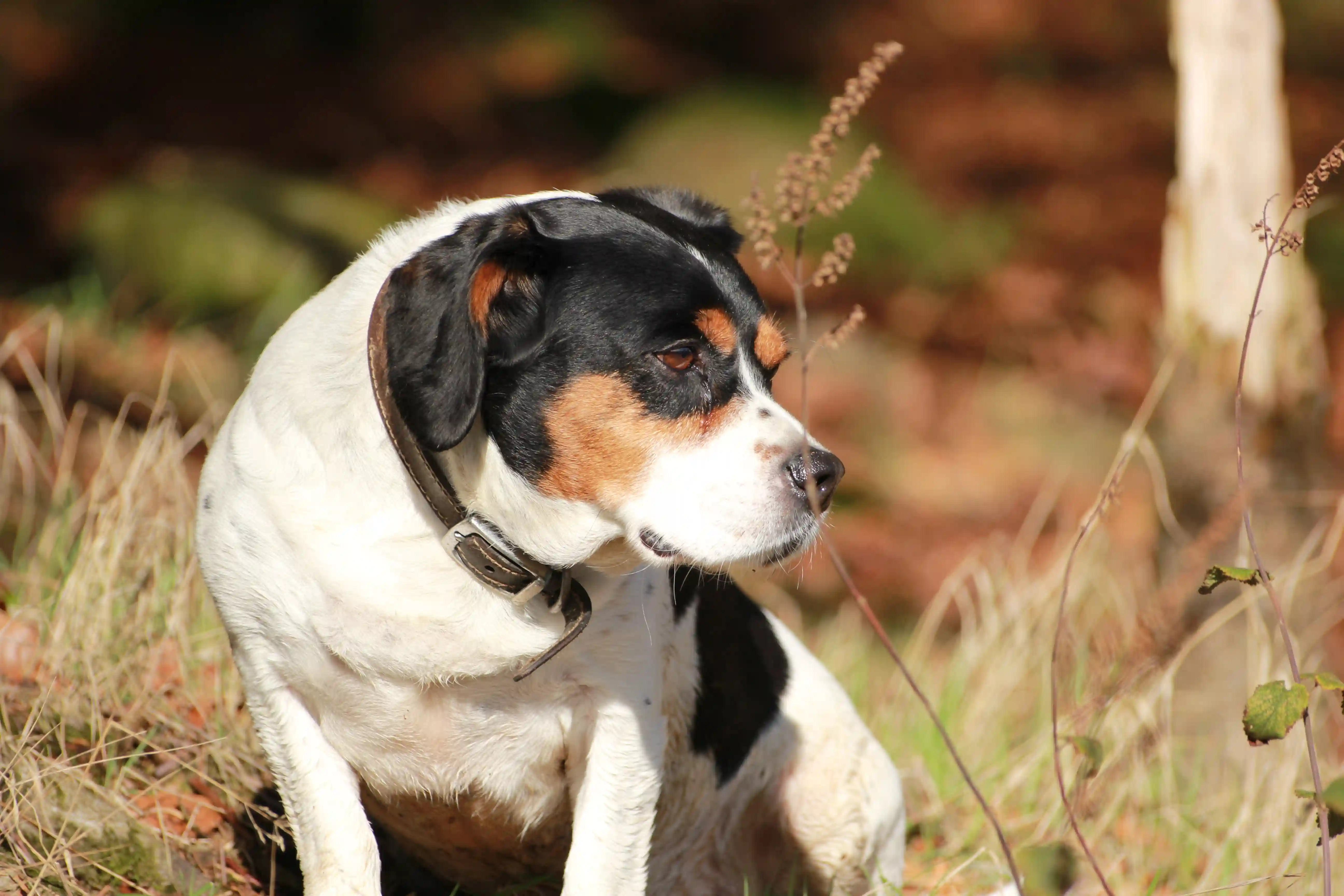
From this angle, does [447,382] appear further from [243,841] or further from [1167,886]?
[1167,886]

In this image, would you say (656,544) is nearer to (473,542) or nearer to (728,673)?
(473,542)

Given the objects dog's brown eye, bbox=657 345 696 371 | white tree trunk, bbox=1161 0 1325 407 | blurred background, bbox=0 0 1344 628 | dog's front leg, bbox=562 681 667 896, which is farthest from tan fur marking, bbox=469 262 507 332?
blurred background, bbox=0 0 1344 628

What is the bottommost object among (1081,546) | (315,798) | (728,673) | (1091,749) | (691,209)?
(315,798)

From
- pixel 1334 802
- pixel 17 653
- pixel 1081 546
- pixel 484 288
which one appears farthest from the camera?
pixel 1081 546

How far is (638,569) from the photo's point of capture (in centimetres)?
289

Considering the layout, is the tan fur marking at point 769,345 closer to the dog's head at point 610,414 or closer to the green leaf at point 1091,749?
the dog's head at point 610,414

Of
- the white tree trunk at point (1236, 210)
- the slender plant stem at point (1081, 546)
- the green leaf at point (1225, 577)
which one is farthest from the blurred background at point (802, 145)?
the green leaf at point (1225, 577)

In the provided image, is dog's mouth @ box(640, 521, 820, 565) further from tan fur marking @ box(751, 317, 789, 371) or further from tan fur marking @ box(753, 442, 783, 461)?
tan fur marking @ box(751, 317, 789, 371)

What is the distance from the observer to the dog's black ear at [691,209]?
10.4 feet

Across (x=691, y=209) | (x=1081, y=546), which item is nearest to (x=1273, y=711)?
(x=691, y=209)

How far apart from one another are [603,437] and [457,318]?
0.39 metres

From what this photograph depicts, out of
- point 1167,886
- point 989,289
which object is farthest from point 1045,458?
point 1167,886

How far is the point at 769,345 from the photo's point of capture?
299cm

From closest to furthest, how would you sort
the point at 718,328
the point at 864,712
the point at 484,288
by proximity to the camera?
the point at 484,288
the point at 718,328
the point at 864,712
